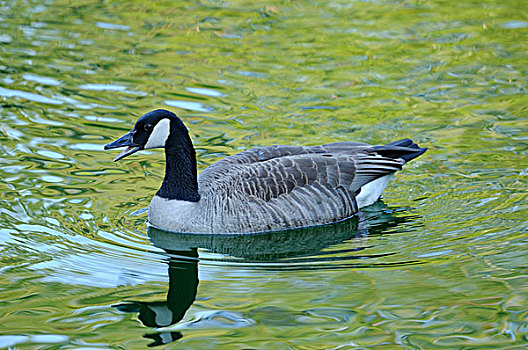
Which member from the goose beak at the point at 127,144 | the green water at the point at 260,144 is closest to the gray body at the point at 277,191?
the green water at the point at 260,144

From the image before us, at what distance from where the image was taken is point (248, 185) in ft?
35.1

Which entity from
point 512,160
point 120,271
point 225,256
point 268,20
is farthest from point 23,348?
point 268,20

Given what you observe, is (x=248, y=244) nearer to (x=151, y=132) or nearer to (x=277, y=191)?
(x=277, y=191)

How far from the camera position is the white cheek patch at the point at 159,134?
10.4 metres

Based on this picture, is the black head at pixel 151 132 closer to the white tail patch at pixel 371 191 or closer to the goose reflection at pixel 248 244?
the goose reflection at pixel 248 244

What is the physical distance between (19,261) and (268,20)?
11151 mm

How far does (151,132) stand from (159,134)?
108mm

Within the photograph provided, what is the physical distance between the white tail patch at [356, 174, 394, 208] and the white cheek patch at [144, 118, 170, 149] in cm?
288

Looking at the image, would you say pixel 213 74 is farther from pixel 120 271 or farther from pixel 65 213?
pixel 120 271

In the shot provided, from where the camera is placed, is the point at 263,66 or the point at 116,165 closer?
the point at 116,165

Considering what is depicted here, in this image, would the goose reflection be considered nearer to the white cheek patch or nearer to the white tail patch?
the white tail patch

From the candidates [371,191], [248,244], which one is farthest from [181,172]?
[371,191]

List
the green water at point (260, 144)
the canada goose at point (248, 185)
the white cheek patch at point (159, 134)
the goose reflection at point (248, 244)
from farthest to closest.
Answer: the canada goose at point (248, 185) → the white cheek patch at point (159, 134) → the goose reflection at point (248, 244) → the green water at point (260, 144)

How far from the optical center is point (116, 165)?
1266cm
